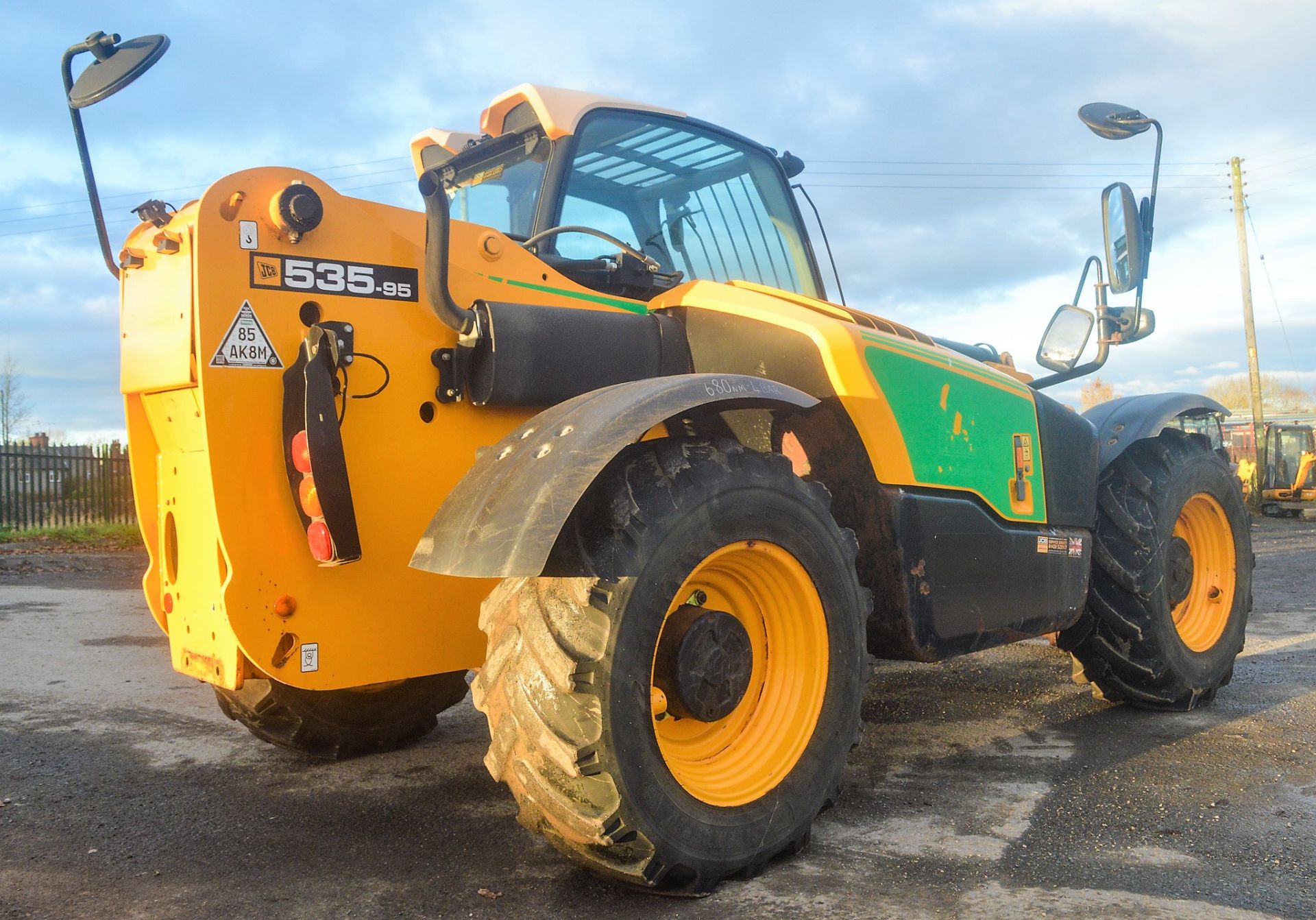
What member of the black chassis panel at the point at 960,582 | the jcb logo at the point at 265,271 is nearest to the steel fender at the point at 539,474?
the jcb logo at the point at 265,271

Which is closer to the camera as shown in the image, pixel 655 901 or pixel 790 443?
pixel 655 901

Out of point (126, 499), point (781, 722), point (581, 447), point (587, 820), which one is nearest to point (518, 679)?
point (587, 820)

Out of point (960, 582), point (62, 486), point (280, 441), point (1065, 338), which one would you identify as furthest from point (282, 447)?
point (62, 486)

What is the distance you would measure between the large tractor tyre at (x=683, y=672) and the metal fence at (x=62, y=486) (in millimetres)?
16935

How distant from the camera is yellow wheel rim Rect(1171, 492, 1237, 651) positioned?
5.41 m

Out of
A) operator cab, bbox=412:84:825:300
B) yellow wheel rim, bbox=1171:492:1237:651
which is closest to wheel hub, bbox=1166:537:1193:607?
yellow wheel rim, bbox=1171:492:1237:651

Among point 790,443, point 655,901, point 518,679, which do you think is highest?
point 790,443

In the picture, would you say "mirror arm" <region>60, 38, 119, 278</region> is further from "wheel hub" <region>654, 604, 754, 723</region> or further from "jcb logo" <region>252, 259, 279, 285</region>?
"wheel hub" <region>654, 604, 754, 723</region>

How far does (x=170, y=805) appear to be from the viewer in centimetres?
365

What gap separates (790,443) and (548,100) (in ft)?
4.89

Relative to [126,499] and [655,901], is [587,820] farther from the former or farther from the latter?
[126,499]

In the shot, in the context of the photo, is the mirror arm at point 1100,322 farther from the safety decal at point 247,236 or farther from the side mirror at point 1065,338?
the safety decal at point 247,236

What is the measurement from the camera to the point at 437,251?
2973 mm

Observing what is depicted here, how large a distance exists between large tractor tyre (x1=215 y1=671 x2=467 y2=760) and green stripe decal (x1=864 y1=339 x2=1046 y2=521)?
1.87m
